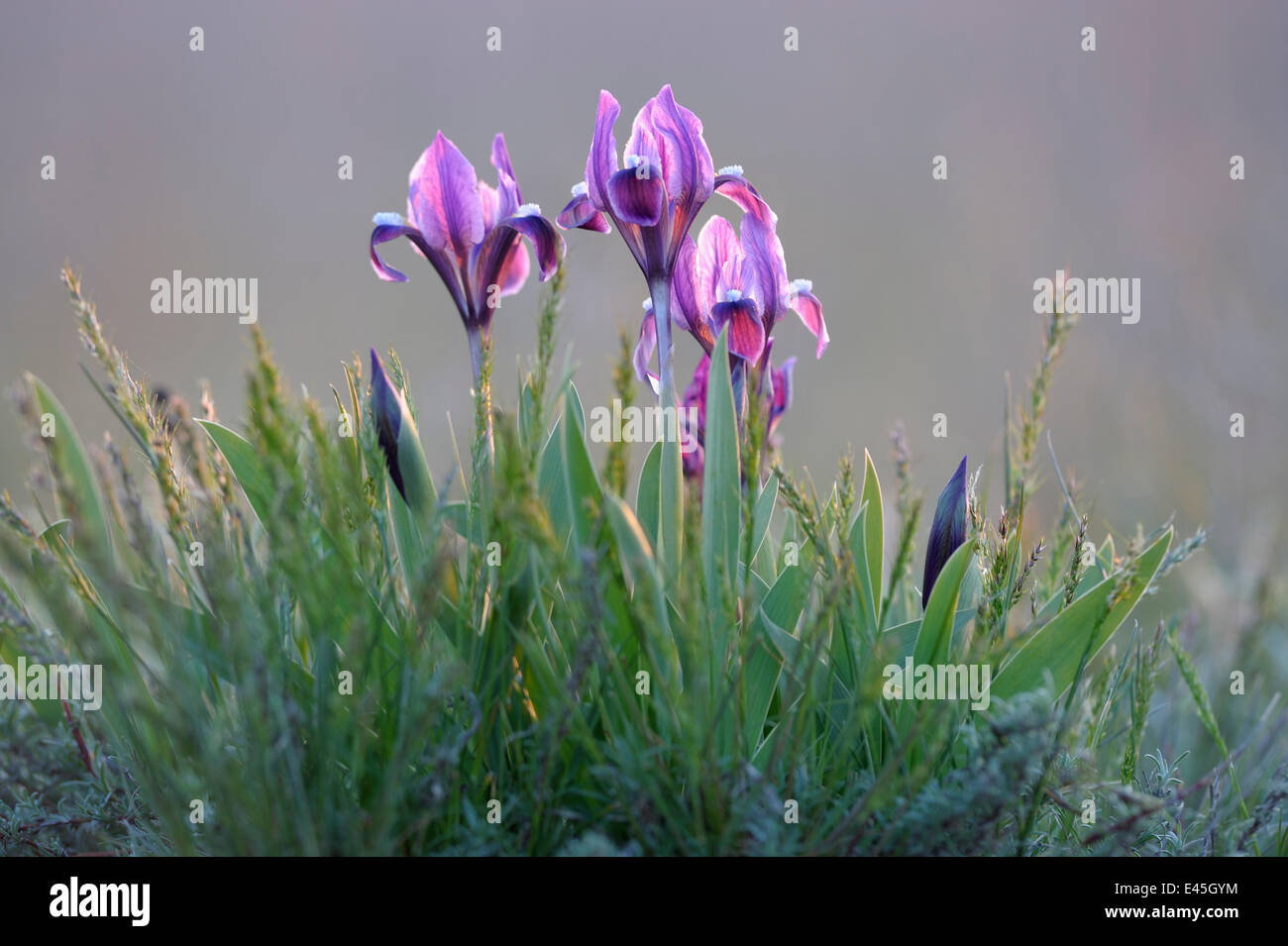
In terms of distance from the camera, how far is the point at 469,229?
139cm

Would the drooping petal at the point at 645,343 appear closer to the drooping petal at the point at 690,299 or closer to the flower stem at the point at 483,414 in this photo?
the drooping petal at the point at 690,299

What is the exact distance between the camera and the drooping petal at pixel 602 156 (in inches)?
50.1

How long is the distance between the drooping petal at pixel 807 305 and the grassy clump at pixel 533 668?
0.23 meters

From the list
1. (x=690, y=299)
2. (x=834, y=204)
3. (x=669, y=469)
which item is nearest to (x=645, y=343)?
→ (x=690, y=299)

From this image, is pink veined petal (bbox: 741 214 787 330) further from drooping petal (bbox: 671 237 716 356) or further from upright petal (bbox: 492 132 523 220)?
upright petal (bbox: 492 132 523 220)

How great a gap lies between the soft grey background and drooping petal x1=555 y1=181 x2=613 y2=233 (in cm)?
210

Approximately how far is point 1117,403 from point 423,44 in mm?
7530

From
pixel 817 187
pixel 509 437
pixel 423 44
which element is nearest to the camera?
pixel 509 437

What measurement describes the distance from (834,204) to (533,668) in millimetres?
7369

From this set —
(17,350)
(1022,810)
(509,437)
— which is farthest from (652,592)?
(17,350)

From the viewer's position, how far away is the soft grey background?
163 inches
